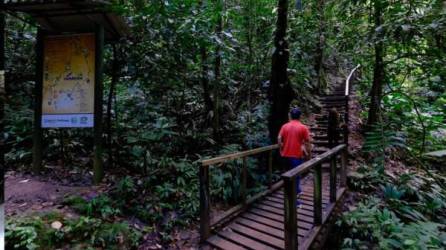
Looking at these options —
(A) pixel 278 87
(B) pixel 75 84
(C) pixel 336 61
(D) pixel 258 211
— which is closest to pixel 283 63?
(A) pixel 278 87

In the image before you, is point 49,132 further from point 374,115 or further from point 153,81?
point 374,115

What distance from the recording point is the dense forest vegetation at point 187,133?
4.10 meters

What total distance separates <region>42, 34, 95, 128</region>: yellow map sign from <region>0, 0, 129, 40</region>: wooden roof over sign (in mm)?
266

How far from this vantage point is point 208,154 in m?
6.89

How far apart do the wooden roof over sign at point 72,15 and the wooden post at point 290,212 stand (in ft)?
12.4

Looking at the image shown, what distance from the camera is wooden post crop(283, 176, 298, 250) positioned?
10.4ft

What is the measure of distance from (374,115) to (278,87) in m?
4.85

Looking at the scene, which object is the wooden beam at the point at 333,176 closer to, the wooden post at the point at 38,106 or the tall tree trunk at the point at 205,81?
the tall tree trunk at the point at 205,81

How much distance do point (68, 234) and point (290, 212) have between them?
2783 mm

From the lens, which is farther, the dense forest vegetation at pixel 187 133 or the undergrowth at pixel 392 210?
the dense forest vegetation at pixel 187 133

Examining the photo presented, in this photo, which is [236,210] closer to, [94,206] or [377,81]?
[94,206]

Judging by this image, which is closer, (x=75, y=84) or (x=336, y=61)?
(x=75, y=84)

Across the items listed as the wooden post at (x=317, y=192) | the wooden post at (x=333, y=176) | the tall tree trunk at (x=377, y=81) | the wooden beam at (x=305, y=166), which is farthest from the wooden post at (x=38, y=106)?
the tall tree trunk at (x=377, y=81)

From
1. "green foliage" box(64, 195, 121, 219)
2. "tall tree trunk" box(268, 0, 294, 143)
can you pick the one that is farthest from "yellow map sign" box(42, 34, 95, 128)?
"tall tree trunk" box(268, 0, 294, 143)
